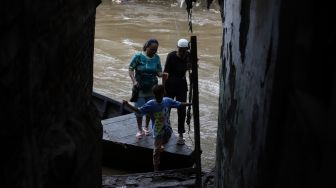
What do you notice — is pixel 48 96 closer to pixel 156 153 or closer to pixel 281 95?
pixel 281 95

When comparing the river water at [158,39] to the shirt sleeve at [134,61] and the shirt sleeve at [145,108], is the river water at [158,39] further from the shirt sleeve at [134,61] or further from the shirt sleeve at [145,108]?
the shirt sleeve at [145,108]

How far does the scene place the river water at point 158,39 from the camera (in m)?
12.0

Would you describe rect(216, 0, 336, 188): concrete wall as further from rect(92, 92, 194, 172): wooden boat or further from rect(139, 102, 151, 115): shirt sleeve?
rect(92, 92, 194, 172): wooden boat

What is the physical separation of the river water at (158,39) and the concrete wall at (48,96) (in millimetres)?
4929

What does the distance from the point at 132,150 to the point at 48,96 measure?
189 inches

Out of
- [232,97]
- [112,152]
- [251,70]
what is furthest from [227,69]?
[112,152]

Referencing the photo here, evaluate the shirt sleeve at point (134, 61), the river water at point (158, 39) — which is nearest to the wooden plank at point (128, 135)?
the river water at point (158, 39)

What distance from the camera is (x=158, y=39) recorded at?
61.2 ft

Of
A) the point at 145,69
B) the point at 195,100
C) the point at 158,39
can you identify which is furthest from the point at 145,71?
the point at 158,39

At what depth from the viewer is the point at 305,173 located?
186cm

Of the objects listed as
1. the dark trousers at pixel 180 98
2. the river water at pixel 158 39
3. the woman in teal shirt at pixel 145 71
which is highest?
the woman in teal shirt at pixel 145 71

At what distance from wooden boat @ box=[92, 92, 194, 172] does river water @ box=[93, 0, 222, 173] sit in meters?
0.36

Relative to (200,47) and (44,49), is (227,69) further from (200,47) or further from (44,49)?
(200,47)

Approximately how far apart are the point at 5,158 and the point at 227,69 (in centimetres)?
160
